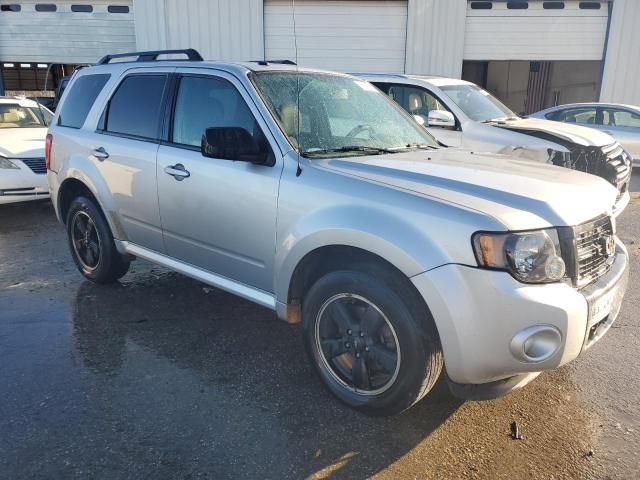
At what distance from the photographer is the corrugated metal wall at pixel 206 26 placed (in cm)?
1373

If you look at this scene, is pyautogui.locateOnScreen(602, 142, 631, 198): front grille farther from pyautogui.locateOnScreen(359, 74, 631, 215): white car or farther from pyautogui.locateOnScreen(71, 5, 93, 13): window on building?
pyautogui.locateOnScreen(71, 5, 93, 13): window on building

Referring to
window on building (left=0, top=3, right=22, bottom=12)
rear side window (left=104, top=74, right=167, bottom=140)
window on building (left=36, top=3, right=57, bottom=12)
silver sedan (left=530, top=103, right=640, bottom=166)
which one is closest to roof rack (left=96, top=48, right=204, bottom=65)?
rear side window (left=104, top=74, right=167, bottom=140)

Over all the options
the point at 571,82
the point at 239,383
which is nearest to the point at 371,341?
the point at 239,383

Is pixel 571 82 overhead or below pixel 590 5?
below

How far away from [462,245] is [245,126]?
5.44ft

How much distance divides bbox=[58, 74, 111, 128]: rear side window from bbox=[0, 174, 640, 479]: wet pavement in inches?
66.0

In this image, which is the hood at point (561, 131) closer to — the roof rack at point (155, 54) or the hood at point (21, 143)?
the roof rack at point (155, 54)

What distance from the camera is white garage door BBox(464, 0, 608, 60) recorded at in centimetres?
1344

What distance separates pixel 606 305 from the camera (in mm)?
2594

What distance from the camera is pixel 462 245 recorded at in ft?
7.69

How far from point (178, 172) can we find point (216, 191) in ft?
1.33

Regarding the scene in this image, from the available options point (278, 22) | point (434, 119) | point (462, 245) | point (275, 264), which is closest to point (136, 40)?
point (278, 22)

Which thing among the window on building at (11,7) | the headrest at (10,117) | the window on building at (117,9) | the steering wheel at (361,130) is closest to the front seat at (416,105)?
the steering wheel at (361,130)

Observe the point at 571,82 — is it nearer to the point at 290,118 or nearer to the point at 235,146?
the point at 290,118
